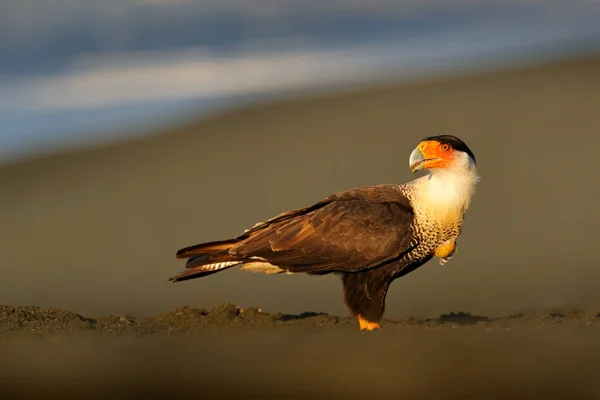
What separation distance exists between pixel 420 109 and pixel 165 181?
616 centimetres

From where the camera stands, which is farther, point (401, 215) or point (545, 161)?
point (545, 161)

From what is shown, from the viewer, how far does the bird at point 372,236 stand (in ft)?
39.2

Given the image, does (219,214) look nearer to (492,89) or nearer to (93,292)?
(93,292)

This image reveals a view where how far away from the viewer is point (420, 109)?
26.6 meters

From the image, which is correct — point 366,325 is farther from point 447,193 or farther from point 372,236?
point 447,193

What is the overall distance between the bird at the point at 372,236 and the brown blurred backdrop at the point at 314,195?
3.40 m

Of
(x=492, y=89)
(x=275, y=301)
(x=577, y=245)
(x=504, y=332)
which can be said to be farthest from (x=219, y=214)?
(x=504, y=332)

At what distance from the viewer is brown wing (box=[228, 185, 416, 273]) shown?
11.9 m

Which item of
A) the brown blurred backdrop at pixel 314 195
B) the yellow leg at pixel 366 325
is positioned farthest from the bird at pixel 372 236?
the brown blurred backdrop at pixel 314 195

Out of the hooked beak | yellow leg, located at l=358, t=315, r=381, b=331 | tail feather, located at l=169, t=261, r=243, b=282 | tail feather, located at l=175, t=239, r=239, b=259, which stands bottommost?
yellow leg, located at l=358, t=315, r=381, b=331

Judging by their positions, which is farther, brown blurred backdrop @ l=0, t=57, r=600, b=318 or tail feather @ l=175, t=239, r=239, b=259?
brown blurred backdrop @ l=0, t=57, r=600, b=318

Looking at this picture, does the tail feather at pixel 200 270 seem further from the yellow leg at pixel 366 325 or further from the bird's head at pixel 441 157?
the bird's head at pixel 441 157

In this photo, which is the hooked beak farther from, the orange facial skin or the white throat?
the white throat

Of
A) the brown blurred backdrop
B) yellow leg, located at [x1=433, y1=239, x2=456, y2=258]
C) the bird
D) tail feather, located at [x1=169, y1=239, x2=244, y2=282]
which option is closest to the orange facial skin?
the bird
